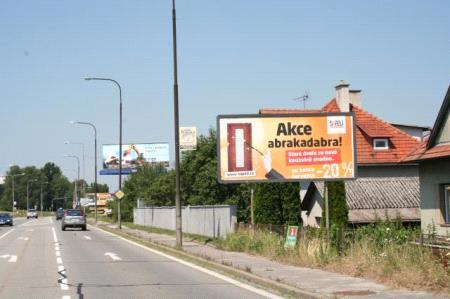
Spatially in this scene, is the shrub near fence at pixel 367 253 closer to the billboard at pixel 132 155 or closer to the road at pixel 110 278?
the road at pixel 110 278

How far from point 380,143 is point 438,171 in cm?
1742

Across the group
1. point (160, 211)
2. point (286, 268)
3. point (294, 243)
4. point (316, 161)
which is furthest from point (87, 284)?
point (160, 211)

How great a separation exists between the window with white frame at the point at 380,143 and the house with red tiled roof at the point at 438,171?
635 inches

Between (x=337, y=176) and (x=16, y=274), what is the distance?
1081 centimetres

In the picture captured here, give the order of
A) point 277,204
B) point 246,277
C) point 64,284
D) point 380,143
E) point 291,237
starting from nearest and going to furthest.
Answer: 1. point 64,284
2. point 246,277
3. point 291,237
4. point 277,204
5. point 380,143

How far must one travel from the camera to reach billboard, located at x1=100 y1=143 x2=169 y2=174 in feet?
321

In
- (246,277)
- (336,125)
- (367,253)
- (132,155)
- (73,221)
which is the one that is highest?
(132,155)

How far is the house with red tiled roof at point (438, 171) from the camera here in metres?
21.2

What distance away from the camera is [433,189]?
22109mm

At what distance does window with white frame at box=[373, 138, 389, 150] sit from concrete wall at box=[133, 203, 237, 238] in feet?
39.1

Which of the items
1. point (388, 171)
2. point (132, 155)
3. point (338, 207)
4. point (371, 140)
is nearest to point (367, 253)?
point (338, 207)

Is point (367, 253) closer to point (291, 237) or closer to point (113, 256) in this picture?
point (291, 237)

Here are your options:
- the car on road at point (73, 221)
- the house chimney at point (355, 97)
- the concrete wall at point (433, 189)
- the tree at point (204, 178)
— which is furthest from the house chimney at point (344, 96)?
the car on road at point (73, 221)

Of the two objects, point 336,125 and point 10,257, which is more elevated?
point 336,125
